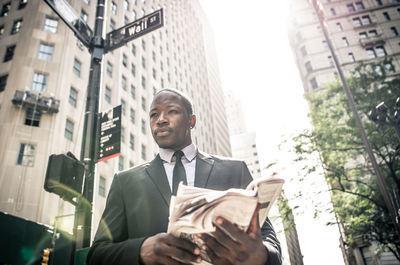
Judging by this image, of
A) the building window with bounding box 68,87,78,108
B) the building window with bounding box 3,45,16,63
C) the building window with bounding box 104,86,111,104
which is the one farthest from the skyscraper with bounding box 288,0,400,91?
the building window with bounding box 3,45,16,63

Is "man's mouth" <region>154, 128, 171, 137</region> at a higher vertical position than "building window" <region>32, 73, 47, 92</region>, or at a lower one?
lower

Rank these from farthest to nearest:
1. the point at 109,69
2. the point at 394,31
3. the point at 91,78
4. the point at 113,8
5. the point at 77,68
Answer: the point at 394,31 < the point at 113,8 < the point at 109,69 < the point at 77,68 < the point at 91,78

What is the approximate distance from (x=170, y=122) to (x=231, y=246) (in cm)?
128

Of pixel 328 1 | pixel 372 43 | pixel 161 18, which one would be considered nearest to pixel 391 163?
pixel 161 18

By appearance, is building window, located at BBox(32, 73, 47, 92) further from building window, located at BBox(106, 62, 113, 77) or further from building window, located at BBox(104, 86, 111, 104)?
building window, located at BBox(106, 62, 113, 77)

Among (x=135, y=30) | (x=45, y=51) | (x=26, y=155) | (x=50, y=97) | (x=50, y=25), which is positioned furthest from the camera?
(x=50, y=25)

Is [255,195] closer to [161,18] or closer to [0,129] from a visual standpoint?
[161,18]

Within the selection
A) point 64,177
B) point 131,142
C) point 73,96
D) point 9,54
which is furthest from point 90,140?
point 131,142

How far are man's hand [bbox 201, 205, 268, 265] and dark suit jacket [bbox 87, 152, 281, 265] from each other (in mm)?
475

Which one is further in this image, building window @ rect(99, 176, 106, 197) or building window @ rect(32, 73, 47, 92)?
building window @ rect(99, 176, 106, 197)

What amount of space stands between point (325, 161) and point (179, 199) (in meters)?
15.1

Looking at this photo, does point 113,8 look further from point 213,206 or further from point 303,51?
point 213,206

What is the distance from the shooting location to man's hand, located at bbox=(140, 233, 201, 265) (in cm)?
141

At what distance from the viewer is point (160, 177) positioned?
7.13ft
